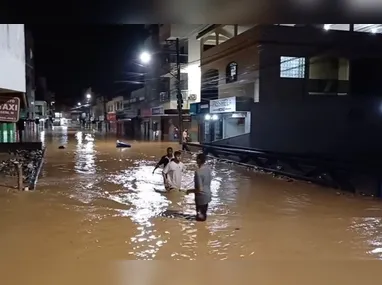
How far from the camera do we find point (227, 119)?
34.2 m

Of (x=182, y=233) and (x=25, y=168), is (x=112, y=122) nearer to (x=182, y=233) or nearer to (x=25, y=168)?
(x=25, y=168)

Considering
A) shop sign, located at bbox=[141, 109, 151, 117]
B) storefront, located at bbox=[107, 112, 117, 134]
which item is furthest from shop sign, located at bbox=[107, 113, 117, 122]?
shop sign, located at bbox=[141, 109, 151, 117]

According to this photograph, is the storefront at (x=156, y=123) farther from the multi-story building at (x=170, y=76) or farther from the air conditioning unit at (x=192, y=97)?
the air conditioning unit at (x=192, y=97)

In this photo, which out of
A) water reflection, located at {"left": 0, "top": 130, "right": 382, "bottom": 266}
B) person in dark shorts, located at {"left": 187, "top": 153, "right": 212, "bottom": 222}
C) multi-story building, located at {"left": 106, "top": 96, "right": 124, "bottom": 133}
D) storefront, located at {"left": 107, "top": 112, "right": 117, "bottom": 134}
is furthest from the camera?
storefront, located at {"left": 107, "top": 112, "right": 117, "bottom": 134}

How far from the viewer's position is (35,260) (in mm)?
6371

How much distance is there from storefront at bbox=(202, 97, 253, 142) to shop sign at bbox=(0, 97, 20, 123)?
17608 millimetres

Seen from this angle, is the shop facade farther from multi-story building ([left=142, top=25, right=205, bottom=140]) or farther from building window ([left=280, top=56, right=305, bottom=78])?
building window ([left=280, top=56, right=305, bottom=78])

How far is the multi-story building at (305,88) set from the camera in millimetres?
26594

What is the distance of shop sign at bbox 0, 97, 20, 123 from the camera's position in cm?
1344

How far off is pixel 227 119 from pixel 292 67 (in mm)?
7351
